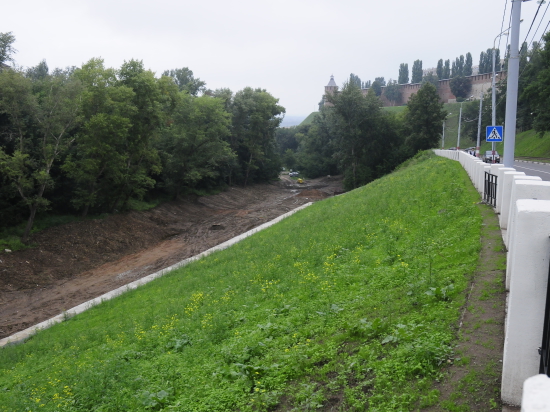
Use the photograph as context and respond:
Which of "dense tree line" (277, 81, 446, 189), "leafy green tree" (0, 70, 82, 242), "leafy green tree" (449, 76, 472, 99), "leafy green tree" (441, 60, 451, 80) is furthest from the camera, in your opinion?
"leafy green tree" (441, 60, 451, 80)

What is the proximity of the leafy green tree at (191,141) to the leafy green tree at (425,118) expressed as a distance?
26191 mm

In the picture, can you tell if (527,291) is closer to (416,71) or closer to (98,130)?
(98,130)

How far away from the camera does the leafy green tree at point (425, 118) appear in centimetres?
6009

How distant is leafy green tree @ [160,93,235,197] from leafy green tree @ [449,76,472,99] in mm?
109177

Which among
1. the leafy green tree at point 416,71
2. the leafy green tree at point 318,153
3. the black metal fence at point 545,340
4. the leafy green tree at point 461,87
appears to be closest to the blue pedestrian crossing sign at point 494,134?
the black metal fence at point 545,340

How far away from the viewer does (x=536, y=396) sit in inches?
80.7

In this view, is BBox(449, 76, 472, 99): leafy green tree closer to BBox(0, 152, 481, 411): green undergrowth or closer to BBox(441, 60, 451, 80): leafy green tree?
BBox(441, 60, 451, 80): leafy green tree

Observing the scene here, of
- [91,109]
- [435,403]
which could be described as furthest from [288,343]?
[91,109]

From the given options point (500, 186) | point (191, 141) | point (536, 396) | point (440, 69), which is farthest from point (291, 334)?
point (440, 69)

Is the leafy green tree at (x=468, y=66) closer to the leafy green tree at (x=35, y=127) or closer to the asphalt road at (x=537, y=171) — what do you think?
the asphalt road at (x=537, y=171)

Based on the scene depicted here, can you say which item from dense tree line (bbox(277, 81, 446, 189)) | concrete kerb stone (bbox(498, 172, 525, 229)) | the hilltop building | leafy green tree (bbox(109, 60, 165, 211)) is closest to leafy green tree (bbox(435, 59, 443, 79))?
the hilltop building

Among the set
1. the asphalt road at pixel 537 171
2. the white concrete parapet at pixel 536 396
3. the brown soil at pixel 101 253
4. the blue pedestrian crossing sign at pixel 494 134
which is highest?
the blue pedestrian crossing sign at pixel 494 134

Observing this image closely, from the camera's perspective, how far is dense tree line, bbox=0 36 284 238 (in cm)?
2892

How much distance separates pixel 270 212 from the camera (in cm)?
4684
